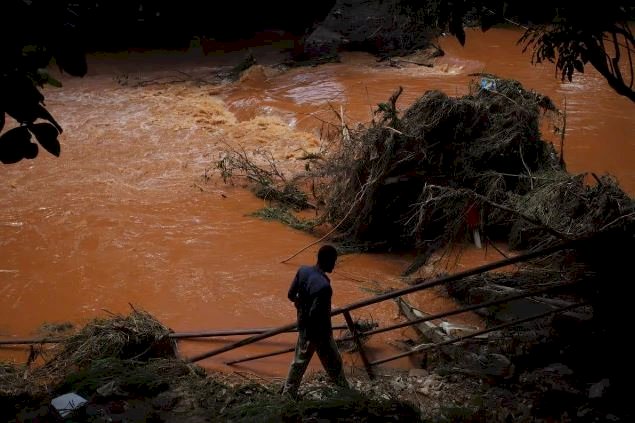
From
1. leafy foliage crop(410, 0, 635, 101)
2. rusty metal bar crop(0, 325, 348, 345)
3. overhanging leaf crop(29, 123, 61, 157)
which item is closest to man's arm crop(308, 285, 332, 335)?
rusty metal bar crop(0, 325, 348, 345)

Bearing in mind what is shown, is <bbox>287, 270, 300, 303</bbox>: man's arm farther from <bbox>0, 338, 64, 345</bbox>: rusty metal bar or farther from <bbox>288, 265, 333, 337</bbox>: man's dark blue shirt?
<bbox>0, 338, 64, 345</bbox>: rusty metal bar

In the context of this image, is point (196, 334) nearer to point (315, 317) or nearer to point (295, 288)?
point (295, 288)

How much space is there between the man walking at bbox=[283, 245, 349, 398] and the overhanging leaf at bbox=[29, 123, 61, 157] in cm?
251

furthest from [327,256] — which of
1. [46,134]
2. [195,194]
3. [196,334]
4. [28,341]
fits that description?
[195,194]

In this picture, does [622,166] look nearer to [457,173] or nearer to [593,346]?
[457,173]

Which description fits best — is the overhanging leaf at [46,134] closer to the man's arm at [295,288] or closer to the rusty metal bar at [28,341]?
the man's arm at [295,288]

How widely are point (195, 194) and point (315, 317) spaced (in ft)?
20.8

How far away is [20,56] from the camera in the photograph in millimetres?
2059

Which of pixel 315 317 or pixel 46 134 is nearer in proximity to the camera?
pixel 46 134

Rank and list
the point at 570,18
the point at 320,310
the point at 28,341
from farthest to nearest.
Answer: the point at 28,341, the point at 320,310, the point at 570,18

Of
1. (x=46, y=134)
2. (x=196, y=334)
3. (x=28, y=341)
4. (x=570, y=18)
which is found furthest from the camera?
(x=28, y=341)

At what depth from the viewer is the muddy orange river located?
7.21 metres

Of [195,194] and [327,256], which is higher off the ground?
[327,256]

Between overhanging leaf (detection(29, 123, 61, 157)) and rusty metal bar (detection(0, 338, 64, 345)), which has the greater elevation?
overhanging leaf (detection(29, 123, 61, 157))
